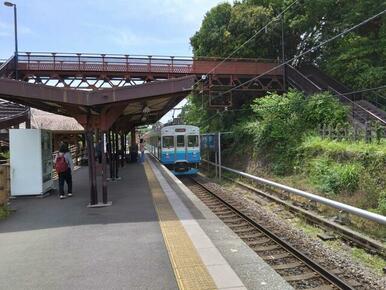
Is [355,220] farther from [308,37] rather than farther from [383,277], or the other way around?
[308,37]

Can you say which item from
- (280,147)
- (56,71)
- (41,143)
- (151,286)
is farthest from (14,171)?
(56,71)

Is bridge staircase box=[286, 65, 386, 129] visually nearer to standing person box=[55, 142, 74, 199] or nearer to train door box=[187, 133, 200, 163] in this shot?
train door box=[187, 133, 200, 163]

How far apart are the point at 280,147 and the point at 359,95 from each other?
10.6 meters

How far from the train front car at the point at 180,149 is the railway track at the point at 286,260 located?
44.3 feet

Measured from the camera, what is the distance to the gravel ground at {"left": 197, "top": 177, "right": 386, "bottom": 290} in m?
7.71

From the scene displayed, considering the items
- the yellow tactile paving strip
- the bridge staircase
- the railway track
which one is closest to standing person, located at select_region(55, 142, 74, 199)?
the yellow tactile paving strip

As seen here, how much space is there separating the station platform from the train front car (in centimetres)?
1536

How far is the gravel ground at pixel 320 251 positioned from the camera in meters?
7.71

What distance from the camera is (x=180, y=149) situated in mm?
27719

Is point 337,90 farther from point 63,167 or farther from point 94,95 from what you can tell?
point 94,95

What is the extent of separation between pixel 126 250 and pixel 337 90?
29.2 m

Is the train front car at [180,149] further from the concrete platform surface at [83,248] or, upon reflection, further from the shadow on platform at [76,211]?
the concrete platform surface at [83,248]

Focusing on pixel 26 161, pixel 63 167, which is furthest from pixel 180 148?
pixel 26 161

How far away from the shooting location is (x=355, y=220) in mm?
12453
